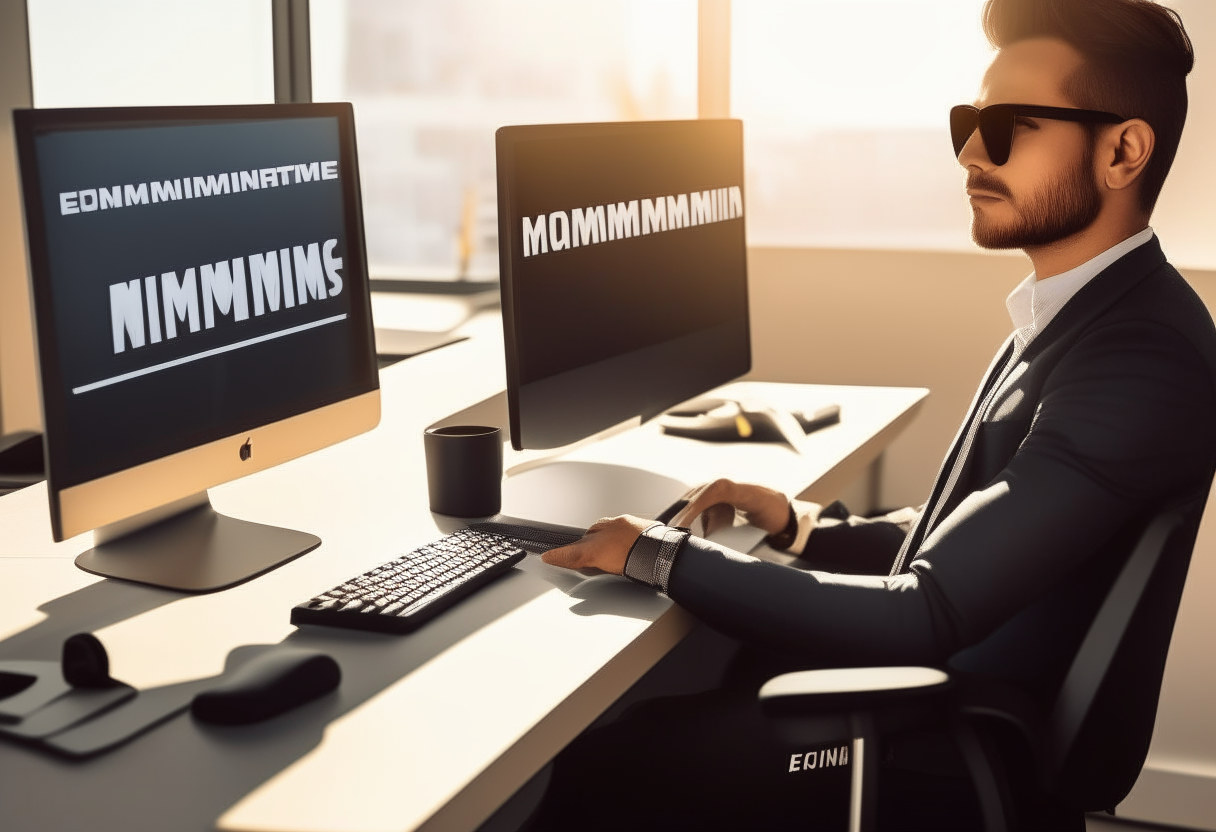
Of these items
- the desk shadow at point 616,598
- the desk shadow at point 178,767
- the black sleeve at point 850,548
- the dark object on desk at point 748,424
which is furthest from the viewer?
the dark object on desk at point 748,424

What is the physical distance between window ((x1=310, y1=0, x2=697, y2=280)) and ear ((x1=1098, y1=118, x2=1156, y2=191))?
1.77 m

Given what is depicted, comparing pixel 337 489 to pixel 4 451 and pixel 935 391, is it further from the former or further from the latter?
pixel 935 391

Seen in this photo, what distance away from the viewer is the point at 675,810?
140cm

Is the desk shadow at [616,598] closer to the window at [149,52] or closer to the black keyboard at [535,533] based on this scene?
the black keyboard at [535,533]

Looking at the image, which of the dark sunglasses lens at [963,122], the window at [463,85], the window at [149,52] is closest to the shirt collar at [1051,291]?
the dark sunglasses lens at [963,122]

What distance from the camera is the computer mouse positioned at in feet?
3.31

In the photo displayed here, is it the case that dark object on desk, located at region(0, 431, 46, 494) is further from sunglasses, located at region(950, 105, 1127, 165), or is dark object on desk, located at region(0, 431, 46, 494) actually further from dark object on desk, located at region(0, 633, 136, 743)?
sunglasses, located at region(950, 105, 1127, 165)

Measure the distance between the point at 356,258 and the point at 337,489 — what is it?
0.37 meters

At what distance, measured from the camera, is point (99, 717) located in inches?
39.9

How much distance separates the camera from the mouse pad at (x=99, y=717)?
967 millimetres

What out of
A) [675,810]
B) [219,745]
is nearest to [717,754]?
[675,810]

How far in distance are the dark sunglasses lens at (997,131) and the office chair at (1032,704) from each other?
528mm

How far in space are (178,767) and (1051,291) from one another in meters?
1.12

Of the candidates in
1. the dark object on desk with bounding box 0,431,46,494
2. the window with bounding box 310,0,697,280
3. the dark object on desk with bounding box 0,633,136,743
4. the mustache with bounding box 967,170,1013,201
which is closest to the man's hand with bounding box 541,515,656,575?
the dark object on desk with bounding box 0,633,136,743
